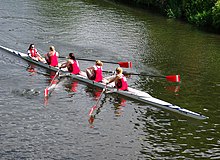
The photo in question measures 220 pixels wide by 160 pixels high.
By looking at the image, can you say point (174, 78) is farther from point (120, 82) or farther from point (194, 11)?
point (194, 11)

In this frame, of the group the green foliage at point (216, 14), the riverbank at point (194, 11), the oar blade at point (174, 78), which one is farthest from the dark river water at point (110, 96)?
the riverbank at point (194, 11)

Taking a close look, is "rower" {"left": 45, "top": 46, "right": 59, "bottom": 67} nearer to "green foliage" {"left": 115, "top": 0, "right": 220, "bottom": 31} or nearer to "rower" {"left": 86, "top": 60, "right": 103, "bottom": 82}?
"rower" {"left": 86, "top": 60, "right": 103, "bottom": 82}

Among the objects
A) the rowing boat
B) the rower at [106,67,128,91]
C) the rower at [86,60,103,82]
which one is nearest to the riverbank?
the rower at [86,60,103,82]

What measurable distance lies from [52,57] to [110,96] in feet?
21.0

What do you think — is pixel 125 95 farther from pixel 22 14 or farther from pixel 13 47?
pixel 22 14

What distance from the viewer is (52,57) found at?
30.6m

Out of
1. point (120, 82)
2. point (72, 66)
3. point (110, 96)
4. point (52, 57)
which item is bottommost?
point (110, 96)

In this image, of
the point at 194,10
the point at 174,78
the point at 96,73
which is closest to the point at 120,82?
the point at 96,73

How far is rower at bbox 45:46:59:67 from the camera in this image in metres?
30.6

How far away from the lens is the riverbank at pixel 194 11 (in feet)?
147

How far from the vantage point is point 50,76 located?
29.7 metres

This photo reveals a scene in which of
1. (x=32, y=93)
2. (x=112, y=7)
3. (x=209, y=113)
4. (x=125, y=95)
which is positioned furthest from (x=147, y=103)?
(x=112, y=7)

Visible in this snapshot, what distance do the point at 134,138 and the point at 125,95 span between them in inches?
216

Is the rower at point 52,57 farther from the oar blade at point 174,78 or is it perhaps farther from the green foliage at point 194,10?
the green foliage at point 194,10
